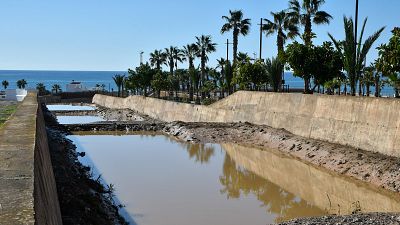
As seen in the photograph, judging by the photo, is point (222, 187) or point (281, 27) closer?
point (222, 187)

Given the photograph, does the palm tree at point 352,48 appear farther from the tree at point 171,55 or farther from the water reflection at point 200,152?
the tree at point 171,55

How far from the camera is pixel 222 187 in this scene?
60.3 feet

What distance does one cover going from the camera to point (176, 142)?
31.4 meters

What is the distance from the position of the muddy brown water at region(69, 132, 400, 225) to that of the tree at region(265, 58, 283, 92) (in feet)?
39.3

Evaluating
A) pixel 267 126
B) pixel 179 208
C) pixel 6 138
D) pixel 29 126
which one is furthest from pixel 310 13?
pixel 6 138

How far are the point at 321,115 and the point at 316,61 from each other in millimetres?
5849

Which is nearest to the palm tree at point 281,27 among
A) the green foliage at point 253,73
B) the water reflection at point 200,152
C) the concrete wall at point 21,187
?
the green foliage at point 253,73

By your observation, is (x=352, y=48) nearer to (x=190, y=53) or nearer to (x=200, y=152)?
(x=200, y=152)

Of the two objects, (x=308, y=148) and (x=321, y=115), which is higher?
(x=321, y=115)

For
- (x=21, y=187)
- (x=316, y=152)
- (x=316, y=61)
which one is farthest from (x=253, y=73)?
(x=21, y=187)

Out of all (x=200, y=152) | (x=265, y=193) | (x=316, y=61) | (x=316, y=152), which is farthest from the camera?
(x=316, y=61)

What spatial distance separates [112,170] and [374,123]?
11.3 m

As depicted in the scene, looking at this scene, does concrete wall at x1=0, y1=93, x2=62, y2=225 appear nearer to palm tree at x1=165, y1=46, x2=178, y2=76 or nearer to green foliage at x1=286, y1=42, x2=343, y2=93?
green foliage at x1=286, y1=42, x2=343, y2=93

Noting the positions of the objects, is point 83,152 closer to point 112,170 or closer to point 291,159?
point 112,170
